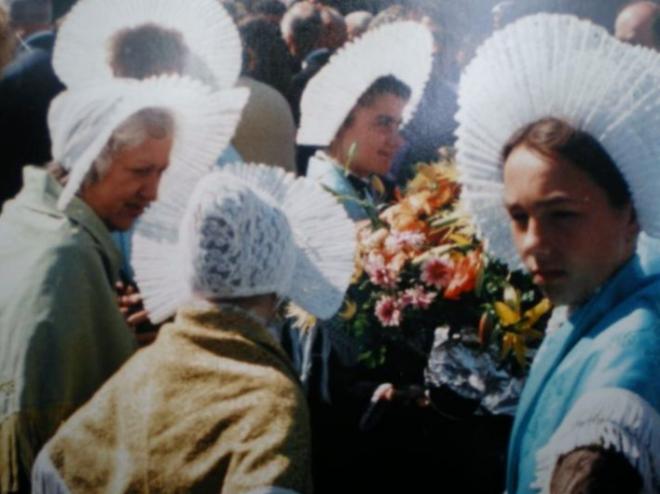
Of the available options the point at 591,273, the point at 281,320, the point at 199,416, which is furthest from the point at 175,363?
the point at 281,320

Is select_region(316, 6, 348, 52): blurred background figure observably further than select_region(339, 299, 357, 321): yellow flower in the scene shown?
Yes

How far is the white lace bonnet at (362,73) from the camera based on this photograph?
4.44m

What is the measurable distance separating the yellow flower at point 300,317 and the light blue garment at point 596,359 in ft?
3.77

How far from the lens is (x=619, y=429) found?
205 cm

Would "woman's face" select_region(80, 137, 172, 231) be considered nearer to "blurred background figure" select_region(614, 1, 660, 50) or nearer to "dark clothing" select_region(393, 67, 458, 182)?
"dark clothing" select_region(393, 67, 458, 182)

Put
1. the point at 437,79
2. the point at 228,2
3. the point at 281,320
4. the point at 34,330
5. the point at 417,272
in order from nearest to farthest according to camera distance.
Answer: the point at 34,330, the point at 417,272, the point at 281,320, the point at 437,79, the point at 228,2

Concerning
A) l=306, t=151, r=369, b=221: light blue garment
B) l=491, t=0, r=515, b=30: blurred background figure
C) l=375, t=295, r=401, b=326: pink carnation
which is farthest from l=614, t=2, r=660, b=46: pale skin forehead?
l=375, t=295, r=401, b=326: pink carnation

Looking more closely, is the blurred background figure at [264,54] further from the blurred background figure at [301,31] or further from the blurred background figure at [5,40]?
the blurred background figure at [5,40]

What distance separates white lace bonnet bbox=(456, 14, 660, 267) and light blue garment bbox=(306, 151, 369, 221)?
147cm

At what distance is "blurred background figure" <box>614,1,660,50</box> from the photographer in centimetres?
580

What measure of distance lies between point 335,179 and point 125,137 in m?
1.18

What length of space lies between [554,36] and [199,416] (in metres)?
1.05

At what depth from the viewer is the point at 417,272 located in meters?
3.38

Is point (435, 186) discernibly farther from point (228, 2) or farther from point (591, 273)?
point (228, 2)
